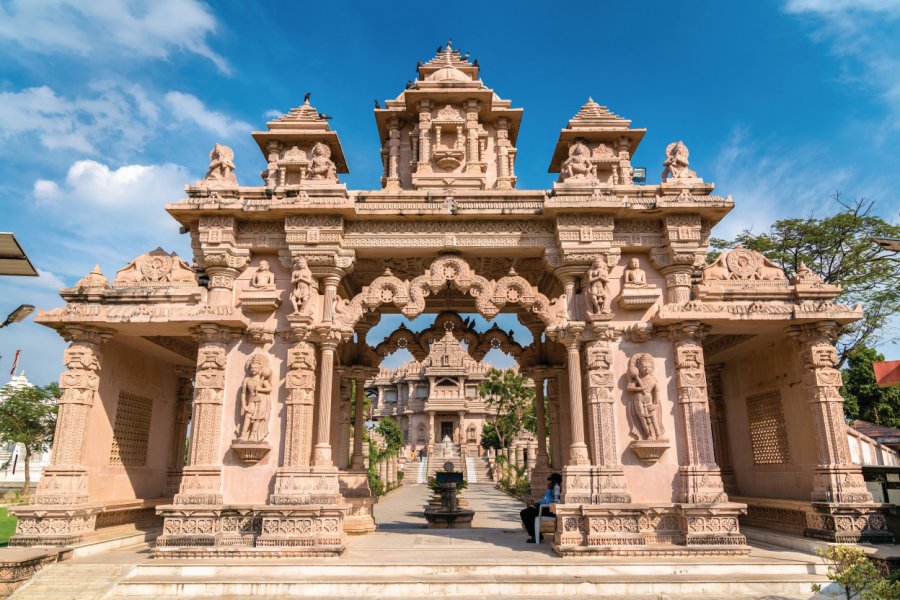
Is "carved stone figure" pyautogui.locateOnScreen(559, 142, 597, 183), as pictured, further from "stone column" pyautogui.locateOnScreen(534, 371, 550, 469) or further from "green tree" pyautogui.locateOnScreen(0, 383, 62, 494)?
"green tree" pyautogui.locateOnScreen(0, 383, 62, 494)

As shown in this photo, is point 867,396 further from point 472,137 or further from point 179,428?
point 179,428

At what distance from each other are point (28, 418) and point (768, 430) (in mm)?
35611

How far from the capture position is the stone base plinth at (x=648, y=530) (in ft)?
30.5

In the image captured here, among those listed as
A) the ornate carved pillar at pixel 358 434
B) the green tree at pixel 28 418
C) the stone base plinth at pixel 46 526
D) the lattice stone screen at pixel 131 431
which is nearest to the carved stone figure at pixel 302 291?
the ornate carved pillar at pixel 358 434

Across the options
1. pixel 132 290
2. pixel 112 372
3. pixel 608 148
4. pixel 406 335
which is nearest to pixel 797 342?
pixel 608 148

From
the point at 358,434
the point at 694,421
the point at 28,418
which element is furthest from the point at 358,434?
the point at 28,418

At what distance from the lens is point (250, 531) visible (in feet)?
32.2

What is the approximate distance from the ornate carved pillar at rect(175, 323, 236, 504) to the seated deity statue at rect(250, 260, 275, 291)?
40.0 inches

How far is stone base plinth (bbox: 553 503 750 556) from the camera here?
9305mm

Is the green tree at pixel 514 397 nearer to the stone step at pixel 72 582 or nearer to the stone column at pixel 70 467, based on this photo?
the stone column at pixel 70 467

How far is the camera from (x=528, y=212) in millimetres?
11133

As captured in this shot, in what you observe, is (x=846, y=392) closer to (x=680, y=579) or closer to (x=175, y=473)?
(x=680, y=579)

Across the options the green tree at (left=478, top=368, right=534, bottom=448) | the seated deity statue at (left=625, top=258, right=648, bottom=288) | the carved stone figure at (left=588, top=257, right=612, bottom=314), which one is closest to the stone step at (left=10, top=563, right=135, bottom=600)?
the carved stone figure at (left=588, top=257, right=612, bottom=314)

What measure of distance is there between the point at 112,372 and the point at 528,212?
8839 millimetres
